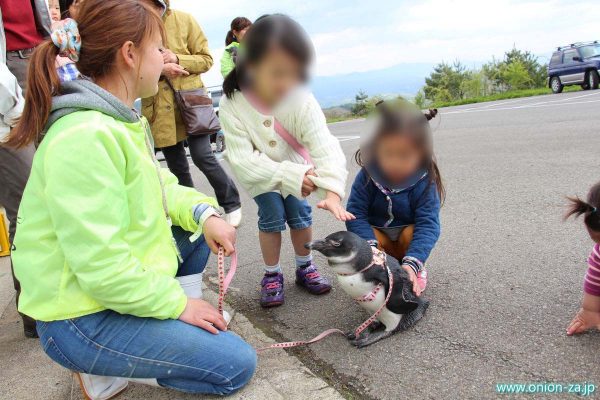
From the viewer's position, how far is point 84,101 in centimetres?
155

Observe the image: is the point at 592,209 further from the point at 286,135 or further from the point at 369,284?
the point at 286,135

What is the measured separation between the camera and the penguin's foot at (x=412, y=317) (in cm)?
201

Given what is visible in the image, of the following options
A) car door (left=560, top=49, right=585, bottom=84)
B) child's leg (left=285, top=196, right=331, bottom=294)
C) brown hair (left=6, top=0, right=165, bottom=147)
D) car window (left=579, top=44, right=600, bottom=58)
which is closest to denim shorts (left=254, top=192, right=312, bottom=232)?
child's leg (left=285, top=196, right=331, bottom=294)

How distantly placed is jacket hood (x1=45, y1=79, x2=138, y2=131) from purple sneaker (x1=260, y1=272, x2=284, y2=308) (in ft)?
3.68

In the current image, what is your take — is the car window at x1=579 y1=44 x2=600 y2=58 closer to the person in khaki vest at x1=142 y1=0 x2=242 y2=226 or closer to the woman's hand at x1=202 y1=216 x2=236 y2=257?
the person in khaki vest at x1=142 y1=0 x2=242 y2=226

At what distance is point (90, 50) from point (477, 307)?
1.75 m

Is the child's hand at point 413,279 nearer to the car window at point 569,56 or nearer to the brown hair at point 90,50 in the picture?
the brown hair at point 90,50

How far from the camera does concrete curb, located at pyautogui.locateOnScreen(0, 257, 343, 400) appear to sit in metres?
1.68

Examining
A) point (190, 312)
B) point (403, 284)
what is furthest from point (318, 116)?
point (190, 312)

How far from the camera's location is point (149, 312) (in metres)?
1.57

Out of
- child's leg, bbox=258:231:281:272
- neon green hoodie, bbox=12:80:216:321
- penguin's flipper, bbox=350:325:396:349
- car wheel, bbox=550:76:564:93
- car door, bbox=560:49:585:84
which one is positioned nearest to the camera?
neon green hoodie, bbox=12:80:216:321

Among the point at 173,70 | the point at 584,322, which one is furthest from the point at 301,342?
the point at 173,70

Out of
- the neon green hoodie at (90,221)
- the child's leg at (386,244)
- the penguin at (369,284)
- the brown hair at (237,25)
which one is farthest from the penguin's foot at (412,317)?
the brown hair at (237,25)

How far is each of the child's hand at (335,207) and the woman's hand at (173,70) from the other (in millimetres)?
1588
